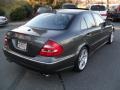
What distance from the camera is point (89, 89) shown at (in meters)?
4.29

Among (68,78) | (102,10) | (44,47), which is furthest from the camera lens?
(102,10)

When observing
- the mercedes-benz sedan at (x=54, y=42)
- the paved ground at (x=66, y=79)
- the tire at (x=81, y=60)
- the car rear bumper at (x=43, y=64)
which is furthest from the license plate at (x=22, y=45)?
the tire at (x=81, y=60)

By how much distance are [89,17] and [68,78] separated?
203 cm

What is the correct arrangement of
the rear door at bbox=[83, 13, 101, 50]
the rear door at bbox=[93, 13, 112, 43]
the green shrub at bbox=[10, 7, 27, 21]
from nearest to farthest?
the rear door at bbox=[83, 13, 101, 50], the rear door at bbox=[93, 13, 112, 43], the green shrub at bbox=[10, 7, 27, 21]

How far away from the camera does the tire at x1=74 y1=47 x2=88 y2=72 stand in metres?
4.97

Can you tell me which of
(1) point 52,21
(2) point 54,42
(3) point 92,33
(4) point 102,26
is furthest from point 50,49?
(4) point 102,26

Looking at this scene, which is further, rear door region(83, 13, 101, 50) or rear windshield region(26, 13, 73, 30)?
rear door region(83, 13, 101, 50)

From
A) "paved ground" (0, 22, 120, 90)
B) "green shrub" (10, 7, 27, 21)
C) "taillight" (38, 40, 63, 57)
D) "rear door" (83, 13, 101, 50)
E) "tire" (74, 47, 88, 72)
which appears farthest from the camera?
"green shrub" (10, 7, 27, 21)

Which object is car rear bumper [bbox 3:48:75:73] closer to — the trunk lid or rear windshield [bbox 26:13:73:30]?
the trunk lid

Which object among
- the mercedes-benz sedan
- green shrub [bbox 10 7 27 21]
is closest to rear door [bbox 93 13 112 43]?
the mercedes-benz sedan

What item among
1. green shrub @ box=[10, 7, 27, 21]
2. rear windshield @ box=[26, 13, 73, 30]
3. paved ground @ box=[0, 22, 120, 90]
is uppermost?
rear windshield @ box=[26, 13, 73, 30]

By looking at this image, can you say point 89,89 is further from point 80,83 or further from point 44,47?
point 44,47

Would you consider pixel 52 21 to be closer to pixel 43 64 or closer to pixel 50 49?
pixel 50 49

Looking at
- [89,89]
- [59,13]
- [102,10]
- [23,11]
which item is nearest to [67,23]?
[59,13]
